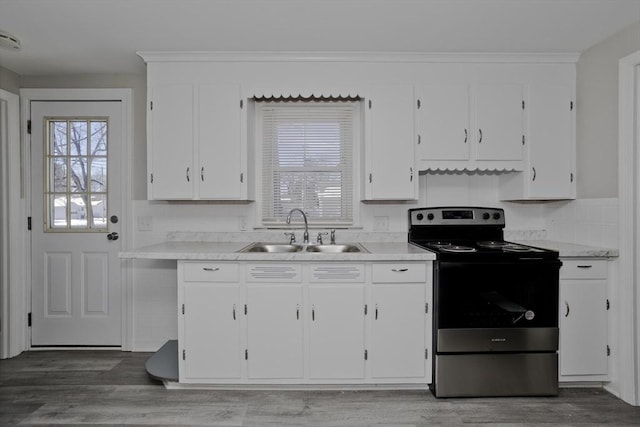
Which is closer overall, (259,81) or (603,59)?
(603,59)

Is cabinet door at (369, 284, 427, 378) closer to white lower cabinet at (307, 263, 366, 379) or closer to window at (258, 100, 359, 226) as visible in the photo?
white lower cabinet at (307, 263, 366, 379)

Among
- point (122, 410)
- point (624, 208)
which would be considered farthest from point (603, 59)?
point (122, 410)

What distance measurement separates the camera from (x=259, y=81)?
2896 mm

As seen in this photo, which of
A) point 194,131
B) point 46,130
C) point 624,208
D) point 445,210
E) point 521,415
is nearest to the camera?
point 521,415

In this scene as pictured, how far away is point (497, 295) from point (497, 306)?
7cm

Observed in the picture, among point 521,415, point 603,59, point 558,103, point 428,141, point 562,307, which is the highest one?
point 603,59

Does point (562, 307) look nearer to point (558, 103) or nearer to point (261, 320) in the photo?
point (558, 103)

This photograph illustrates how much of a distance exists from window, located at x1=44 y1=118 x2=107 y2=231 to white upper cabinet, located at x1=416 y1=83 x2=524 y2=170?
2.63m

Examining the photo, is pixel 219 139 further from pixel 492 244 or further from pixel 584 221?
pixel 584 221

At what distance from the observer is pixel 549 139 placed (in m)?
2.90

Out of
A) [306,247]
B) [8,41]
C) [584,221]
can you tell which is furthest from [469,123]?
[8,41]

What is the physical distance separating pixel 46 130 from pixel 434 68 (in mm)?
3208

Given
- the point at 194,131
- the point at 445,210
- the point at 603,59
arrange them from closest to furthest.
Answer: the point at 603,59 → the point at 194,131 → the point at 445,210

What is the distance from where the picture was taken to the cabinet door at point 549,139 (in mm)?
2895
